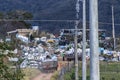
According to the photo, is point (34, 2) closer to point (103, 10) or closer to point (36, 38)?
point (103, 10)

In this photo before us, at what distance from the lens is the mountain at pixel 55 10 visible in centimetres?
8666

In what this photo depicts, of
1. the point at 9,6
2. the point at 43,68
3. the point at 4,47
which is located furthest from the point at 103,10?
the point at 4,47

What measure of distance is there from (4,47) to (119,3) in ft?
231

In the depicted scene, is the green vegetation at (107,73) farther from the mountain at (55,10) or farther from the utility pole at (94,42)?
the mountain at (55,10)

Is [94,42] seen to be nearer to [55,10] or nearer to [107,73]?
[107,73]

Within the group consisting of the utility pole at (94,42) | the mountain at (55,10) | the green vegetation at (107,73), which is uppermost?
the utility pole at (94,42)

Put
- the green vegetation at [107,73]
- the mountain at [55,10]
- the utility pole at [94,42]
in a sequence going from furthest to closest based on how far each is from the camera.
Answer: the mountain at [55,10], the green vegetation at [107,73], the utility pole at [94,42]

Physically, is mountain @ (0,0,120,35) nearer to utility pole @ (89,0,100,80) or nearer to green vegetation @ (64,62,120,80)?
green vegetation @ (64,62,120,80)

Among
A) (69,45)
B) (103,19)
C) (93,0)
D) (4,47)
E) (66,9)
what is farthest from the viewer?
(66,9)

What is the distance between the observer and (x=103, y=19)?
283ft

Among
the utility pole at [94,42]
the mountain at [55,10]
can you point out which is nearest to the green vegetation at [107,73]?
the utility pole at [94,42]

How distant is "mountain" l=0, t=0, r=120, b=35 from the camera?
284 ft

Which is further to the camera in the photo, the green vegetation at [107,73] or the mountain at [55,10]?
the mountain at [55,10]

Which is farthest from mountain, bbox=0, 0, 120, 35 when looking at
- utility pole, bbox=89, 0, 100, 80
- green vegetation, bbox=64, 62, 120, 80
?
utility pole, bbox=89, 0, 100, 80
